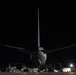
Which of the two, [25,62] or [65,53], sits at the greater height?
[65,53]

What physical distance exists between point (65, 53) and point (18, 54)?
15895 millimetres

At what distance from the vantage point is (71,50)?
264 feet

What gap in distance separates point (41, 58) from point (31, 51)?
2.48m

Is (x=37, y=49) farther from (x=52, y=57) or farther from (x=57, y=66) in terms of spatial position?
(x=52, y=57)

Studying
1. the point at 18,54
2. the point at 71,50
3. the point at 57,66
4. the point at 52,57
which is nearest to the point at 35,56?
the point at 57,66

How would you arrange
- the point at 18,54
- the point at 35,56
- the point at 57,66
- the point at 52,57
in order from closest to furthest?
the point at 35,56 < the point at 57,66 < the point at 52,57 < the point at 18,54

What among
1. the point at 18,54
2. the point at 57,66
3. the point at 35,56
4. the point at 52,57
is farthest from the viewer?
the point at 18,54

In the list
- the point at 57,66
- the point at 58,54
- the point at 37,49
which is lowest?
the point at 57,66

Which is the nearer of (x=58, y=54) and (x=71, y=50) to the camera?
(x=58, y=54)

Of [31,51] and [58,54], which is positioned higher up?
[58,54]

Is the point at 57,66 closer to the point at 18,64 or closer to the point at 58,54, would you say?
the point at 18,64

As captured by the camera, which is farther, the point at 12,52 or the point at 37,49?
the point at 12,52

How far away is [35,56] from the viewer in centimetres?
3653

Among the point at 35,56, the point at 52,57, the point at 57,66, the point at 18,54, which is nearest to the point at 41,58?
the point at 35,56
